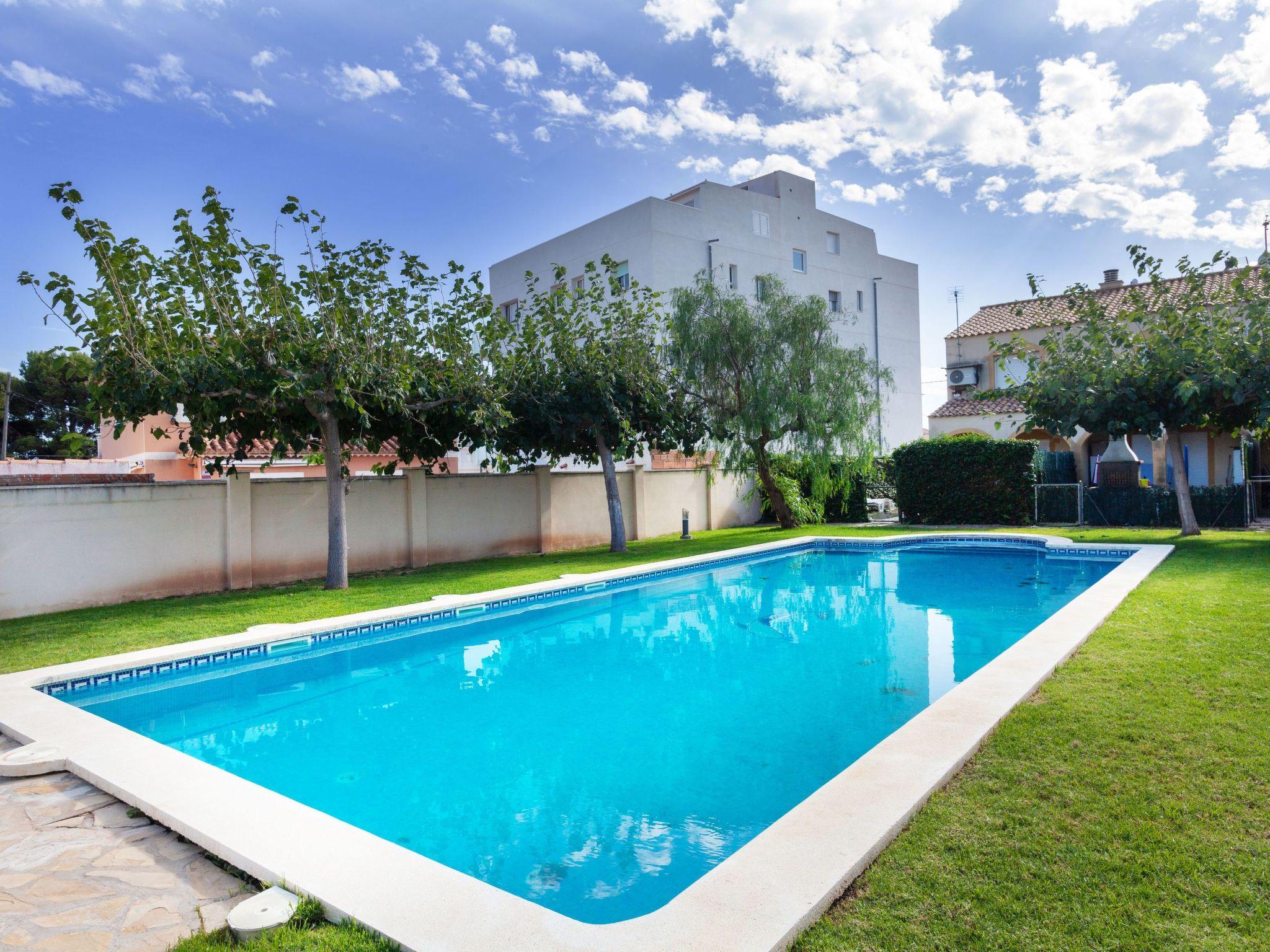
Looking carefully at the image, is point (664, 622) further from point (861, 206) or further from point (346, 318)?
point (861, 206)

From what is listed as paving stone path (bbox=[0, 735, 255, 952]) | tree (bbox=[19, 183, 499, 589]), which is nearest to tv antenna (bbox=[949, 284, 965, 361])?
tree (bbox=[19, 183, 499, 589])

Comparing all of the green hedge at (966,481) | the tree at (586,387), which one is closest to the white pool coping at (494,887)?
the tree at (586,387)

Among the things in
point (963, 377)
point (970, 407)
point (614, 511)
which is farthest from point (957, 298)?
point (614, 511)

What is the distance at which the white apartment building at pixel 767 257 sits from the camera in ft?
91.9

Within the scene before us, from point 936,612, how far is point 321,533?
10.4m

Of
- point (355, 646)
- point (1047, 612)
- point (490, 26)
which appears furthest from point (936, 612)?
point (490, 26)

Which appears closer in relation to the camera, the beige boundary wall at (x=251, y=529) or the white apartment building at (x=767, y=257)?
the beige boundary wall at (x=251, y=529)

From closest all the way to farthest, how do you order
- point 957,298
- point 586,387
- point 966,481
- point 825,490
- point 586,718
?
point 586,718, point 586,387, point 825,490, point 966,481, point 957,298

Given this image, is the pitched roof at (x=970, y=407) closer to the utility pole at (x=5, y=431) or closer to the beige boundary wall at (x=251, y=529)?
the beige boundary wall at (x=251, y=529)

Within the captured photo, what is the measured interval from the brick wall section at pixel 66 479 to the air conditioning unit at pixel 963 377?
28.2 meters

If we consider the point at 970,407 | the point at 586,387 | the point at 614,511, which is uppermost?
the point at 970,407

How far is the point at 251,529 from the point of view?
13008 mm

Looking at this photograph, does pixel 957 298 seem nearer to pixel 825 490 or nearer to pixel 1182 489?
pixel 825 490

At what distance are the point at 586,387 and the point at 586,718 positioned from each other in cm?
980
